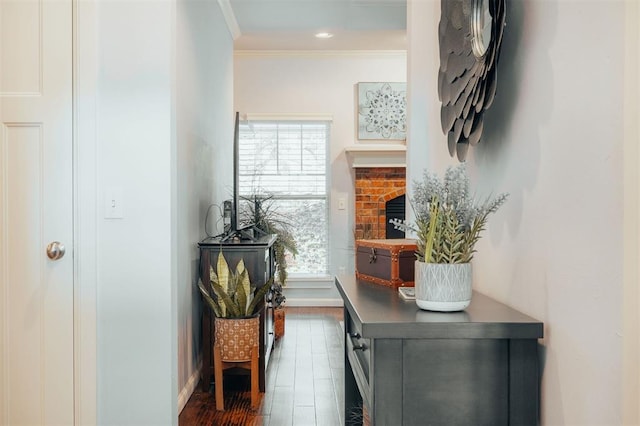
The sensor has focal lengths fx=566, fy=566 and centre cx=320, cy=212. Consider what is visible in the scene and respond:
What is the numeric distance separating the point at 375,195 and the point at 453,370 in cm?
517

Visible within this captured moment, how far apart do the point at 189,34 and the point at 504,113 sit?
2.40 metres

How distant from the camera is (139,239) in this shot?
206 cm

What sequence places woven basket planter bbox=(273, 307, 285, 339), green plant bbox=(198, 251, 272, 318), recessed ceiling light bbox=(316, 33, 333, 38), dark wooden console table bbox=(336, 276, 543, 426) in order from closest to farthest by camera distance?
dark wooden console table bbox=(336, 276, 543, 426) → green plant bbox=(198, 251, 272, 318) → woven basket planter bbox=(273, 307, 285, 339) → recessed ceiling light bbox=(316, 33, 333, 38)

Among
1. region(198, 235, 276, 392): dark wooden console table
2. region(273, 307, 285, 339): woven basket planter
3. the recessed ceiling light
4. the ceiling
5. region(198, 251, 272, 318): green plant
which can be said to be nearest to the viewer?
region(198, 251, 272, 318): green plant

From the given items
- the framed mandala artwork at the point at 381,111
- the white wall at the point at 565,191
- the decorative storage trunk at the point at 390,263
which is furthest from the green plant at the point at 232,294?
the framed mandala artwork at the point at 381,111

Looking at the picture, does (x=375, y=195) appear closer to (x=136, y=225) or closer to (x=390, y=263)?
(x=136, y=225)

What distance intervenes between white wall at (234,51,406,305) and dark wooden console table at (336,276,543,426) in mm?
5190

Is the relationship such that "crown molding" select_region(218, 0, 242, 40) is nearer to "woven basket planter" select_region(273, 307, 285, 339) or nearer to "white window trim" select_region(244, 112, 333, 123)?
"white window trim" select_region(244, 112, 333, 123)

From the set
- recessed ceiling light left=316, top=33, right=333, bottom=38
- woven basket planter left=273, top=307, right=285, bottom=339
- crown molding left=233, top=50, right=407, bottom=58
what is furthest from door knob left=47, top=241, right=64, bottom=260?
crown molding left=233, top=50, right=407, bottom=58

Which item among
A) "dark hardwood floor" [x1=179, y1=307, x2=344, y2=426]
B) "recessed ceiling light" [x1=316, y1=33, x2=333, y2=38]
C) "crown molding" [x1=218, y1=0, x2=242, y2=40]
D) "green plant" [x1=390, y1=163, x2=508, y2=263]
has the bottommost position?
"dark hardwood floor" [x1=179, y1=307, x2=344, y2=426]

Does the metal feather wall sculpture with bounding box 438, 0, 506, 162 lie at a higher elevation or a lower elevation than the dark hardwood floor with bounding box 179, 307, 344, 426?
higher

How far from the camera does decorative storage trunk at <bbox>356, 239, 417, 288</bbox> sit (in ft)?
5.61

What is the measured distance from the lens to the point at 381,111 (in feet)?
21.1

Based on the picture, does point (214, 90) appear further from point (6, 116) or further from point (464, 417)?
point (464, 417)
